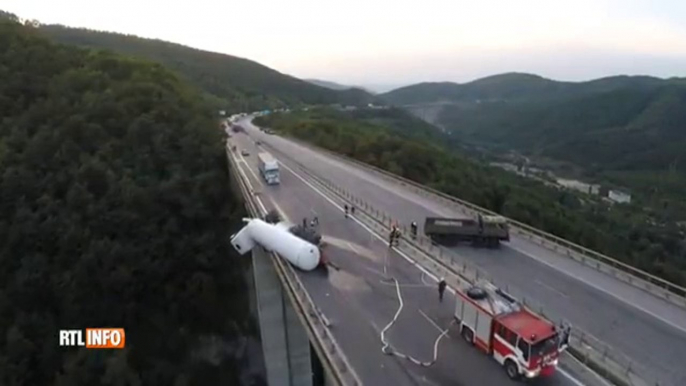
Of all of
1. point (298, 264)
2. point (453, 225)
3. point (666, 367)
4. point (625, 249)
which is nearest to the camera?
point (666, 367)

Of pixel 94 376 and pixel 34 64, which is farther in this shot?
pixel 34 64

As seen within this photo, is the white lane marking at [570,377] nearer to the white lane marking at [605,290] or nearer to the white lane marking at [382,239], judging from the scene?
the white lane marking at [382,239]

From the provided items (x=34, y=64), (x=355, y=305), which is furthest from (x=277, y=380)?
(x=34, y=64)

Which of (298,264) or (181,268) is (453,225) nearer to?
(298,264)

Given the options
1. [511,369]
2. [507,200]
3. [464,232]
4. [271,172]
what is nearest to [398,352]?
[511,369]

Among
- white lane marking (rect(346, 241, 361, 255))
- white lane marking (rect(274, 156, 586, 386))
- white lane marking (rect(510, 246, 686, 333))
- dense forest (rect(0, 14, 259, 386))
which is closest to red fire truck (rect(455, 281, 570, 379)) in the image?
white lane marking (rect(274, 156, 586, 386))

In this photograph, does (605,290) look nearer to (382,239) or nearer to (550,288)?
(550,288)
